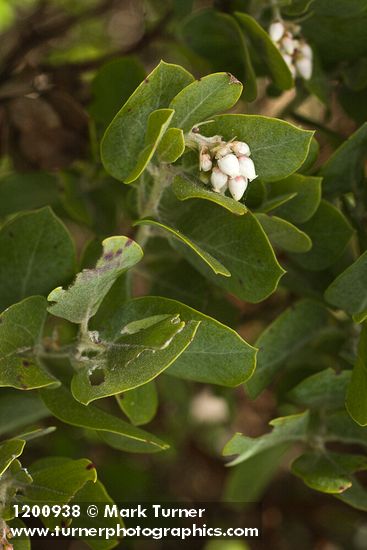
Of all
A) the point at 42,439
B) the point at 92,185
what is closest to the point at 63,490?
the point at 92,185

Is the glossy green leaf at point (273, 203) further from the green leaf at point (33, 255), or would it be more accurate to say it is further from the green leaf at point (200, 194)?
the green leaf at point (33, 255)

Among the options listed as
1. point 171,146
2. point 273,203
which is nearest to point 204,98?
point 171,146

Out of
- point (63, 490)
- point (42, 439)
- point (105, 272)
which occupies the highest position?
point (105, 272)

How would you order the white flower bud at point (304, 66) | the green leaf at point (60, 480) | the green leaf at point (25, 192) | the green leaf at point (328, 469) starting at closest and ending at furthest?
1. the green leaf at point (60, 480)
2. the green leaf at point (328, 469)
3. the white flower bud at point (304, 66)
4. the green leaf at point (25, 192)

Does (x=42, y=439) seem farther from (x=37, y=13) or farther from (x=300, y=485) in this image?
(x=37, y=13)

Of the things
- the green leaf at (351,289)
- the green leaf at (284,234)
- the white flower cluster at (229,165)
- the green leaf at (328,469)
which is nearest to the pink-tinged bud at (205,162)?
the white flower cluster at (229,165)

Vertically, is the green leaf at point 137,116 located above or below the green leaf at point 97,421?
above
